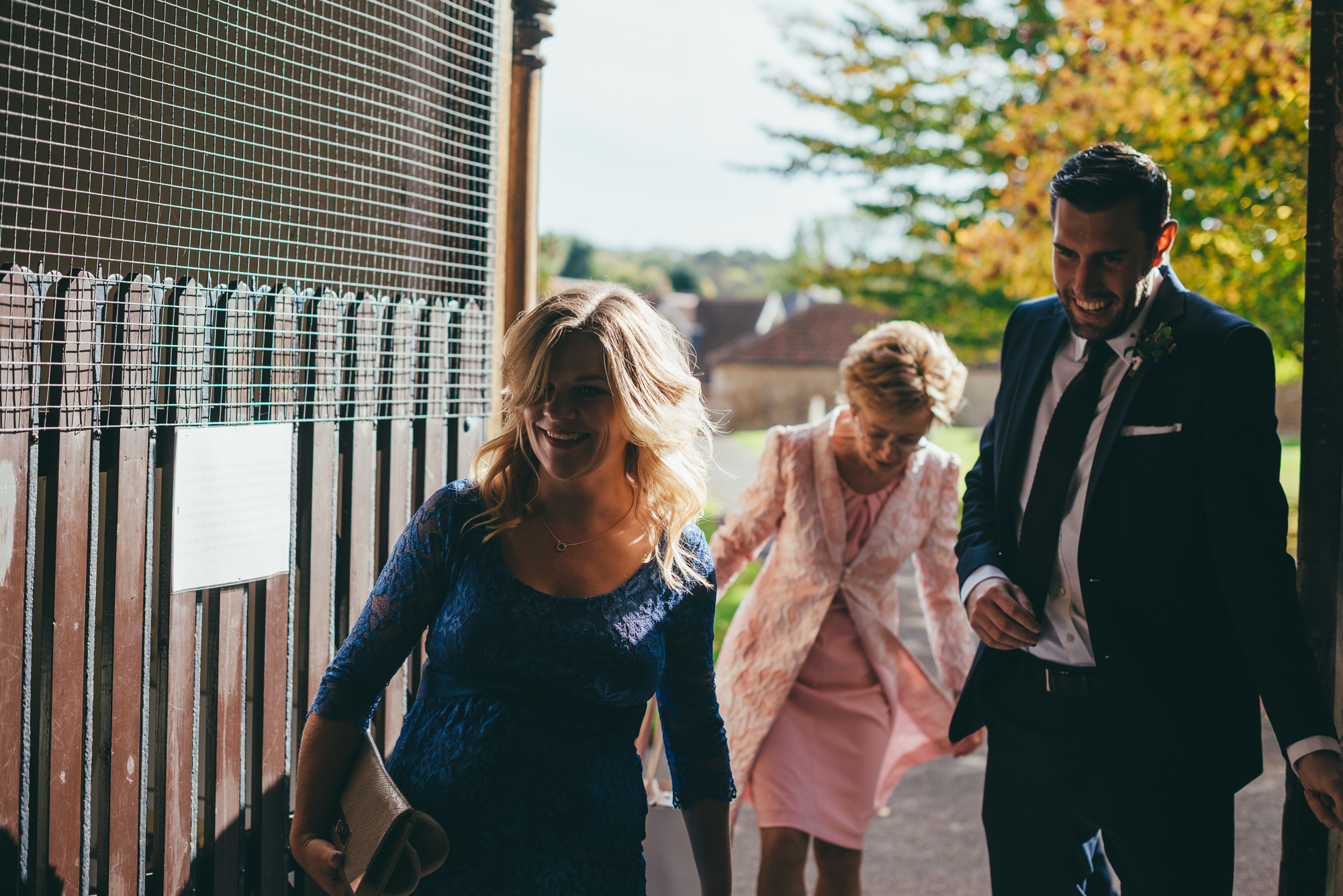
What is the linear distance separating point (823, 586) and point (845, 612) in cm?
17

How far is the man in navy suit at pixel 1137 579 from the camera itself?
2119mm

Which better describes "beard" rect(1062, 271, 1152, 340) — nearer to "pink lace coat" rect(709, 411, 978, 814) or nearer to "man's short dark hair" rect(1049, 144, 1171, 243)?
"man's short dark hair" rect(1049, 144, 1171, 243)

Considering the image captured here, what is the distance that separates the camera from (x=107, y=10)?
8.64 feet

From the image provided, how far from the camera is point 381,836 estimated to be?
72.0 inches

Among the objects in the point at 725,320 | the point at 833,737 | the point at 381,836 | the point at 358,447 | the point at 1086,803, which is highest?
the point at 725,320

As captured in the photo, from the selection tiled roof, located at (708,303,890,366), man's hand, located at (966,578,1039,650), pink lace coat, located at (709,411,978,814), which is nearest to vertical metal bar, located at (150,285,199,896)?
pink lace coat, located at (709,411,978,814)

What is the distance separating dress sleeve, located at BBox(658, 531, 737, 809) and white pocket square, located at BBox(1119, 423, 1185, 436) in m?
1.01

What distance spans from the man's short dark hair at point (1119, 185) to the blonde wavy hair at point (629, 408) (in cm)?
100

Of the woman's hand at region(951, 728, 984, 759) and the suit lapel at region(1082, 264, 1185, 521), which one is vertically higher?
the suit lapel at region(1082, 264, 1185, 521)

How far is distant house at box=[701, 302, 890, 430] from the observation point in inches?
2042

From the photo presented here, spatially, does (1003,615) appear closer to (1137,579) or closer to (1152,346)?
(1137,579)

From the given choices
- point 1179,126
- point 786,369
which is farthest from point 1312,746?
point 786,369

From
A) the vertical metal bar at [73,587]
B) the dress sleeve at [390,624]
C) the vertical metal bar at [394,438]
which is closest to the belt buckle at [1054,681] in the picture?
the dress sleeve at [390,624]

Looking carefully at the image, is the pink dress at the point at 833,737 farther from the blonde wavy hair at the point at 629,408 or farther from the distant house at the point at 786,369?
the distant house at the point at 786,369
